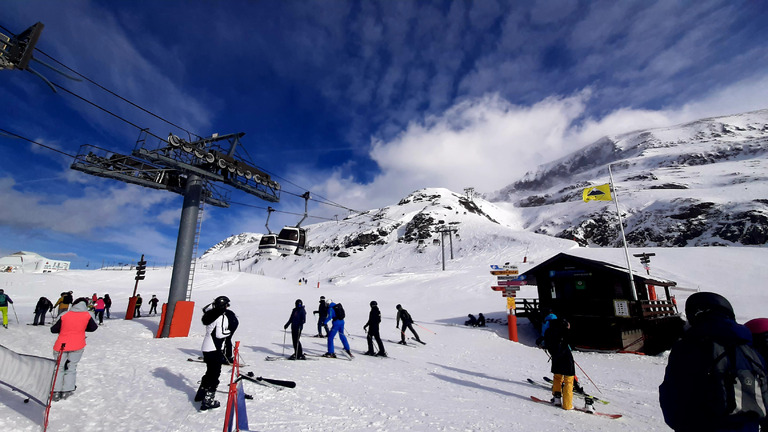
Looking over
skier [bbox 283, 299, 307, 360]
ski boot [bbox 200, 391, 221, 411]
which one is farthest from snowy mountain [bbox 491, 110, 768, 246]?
ski boot [bbox 200, 391, 221, 411]

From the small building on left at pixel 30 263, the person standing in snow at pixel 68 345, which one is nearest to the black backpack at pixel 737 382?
the person standing in snow at pixel 68 345

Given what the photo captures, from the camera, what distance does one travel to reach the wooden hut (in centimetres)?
1820

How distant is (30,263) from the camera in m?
67.4

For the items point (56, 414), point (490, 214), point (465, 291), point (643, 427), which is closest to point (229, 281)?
point (465, 291)

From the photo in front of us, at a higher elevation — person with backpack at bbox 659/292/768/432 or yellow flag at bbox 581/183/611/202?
yellow flag at bbox 581/183/611/202

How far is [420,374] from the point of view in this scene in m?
9.85

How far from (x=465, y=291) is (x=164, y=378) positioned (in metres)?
30.4

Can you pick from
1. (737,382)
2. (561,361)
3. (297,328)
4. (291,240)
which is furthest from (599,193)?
(737,382)

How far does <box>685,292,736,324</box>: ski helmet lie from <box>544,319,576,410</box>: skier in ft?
17.4

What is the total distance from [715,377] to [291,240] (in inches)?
666

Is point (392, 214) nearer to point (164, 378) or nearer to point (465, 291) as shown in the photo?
point (465, 291)

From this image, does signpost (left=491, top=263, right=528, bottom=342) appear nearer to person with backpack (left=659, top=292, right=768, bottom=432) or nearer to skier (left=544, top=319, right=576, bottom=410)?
skier (left=544, top=319, right=576, bottom=410)

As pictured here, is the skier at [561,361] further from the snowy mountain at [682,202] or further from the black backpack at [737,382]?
the snowy mountain at [682,202]

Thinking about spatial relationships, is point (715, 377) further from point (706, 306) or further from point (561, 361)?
point (561, 361)
